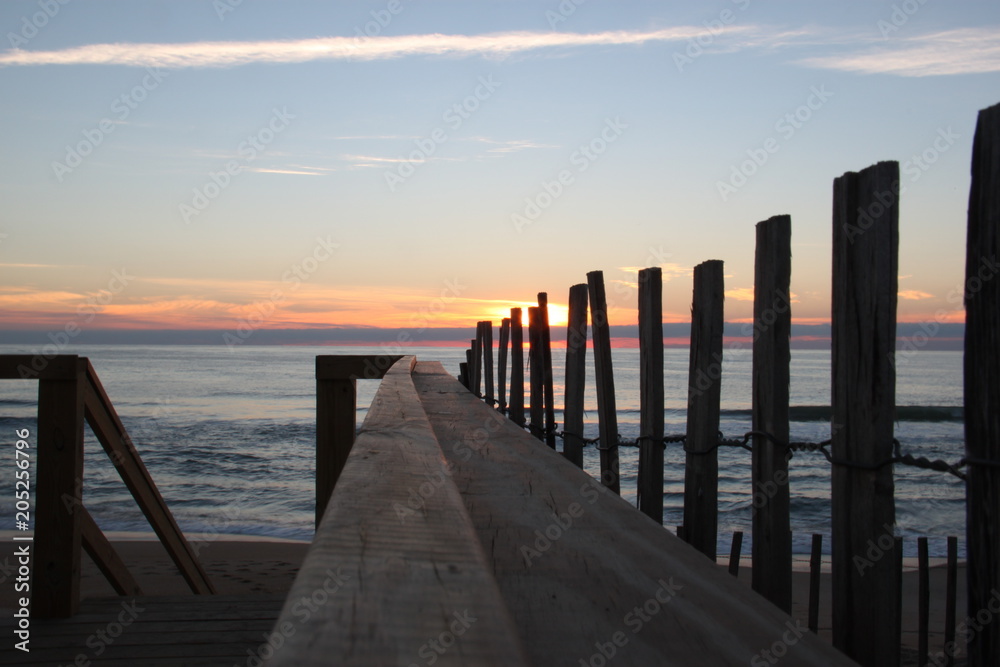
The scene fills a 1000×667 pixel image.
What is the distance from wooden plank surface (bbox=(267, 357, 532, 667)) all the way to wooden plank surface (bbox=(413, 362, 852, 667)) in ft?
0.82

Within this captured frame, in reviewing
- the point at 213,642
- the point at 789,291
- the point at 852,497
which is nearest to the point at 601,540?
the point at 852,497

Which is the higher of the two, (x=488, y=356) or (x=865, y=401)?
(x=865, y=401)

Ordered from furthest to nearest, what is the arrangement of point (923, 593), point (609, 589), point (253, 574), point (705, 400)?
point (253, 574), point (923, 593), point (705, 400), point (609, 589)

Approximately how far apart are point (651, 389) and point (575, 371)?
1745 mm

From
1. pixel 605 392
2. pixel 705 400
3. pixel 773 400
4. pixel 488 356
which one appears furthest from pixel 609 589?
pixel 488 356

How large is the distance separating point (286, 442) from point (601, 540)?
24.6 meters

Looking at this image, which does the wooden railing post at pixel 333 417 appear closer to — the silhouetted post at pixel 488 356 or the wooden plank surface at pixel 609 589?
the wooden plank surface at pixel 609 589

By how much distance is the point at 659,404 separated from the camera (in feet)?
10.3

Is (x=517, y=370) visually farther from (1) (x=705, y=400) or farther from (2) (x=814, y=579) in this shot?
(1) (x=705, y=400)

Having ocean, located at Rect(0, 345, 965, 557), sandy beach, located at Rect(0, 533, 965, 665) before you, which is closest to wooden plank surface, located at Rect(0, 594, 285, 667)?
ocean, located at Rect(0, 345, 965, 557)

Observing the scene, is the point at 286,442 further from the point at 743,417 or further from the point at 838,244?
the point at 838,244

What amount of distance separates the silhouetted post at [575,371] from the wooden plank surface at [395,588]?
3536mm

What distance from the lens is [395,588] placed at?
0.76 m

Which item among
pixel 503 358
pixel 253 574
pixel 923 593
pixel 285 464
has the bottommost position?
pixel 285 464
